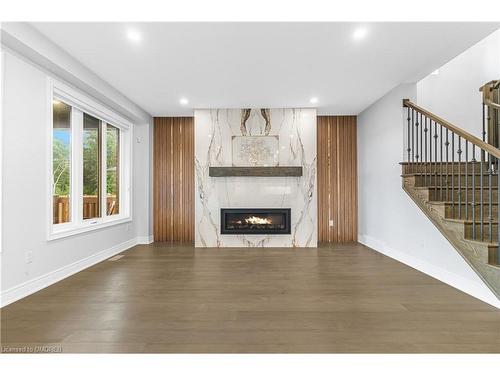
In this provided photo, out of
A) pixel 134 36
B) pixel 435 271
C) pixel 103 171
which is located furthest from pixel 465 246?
pixel 103 171

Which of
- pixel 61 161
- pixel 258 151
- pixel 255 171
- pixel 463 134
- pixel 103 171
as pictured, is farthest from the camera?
pixel 258 151

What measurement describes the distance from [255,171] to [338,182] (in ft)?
6.29

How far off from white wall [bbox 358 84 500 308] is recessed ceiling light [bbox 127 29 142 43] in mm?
3729

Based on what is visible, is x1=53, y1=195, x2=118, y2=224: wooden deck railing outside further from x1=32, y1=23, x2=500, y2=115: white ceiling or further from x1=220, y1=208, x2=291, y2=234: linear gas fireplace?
x1=220, y1=208, x2=291, y2=234: linear gas fireplace

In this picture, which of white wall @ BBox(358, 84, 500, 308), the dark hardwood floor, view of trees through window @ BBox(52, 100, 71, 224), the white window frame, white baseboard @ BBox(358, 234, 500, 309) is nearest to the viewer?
the dark hardwood floor

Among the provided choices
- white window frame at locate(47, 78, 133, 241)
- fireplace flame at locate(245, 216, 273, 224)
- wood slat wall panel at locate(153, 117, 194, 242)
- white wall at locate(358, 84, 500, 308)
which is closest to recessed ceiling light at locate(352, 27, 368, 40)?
white wall at locate(358, 84, 500, 308)

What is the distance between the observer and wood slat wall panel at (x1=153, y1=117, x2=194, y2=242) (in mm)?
6320

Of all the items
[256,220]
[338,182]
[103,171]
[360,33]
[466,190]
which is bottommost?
[256,220]

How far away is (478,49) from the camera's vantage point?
14.3ft

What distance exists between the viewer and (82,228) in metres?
4.05

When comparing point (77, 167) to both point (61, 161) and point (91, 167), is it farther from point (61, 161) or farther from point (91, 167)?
point (91, 167)

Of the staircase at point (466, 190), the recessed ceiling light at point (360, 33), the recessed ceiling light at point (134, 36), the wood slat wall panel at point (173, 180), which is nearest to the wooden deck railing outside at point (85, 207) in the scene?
the wood slat wall panel at point (173, 180)
